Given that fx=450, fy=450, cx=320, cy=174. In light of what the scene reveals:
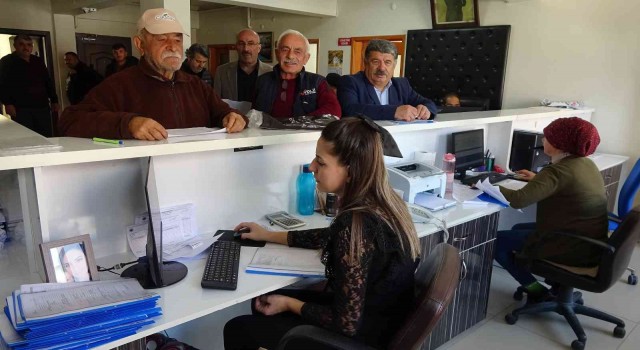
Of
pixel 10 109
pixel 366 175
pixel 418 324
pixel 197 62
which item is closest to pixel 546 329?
pixel 418 324

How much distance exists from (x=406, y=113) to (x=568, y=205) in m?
0.96

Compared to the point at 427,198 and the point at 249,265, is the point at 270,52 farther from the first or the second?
the point at 249,265

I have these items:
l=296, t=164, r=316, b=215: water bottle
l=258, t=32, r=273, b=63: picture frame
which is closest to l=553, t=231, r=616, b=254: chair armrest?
l=296, t=164, r=316, b=215: water bottle

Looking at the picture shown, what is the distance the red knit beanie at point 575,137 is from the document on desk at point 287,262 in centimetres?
144

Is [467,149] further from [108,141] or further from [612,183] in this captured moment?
[108,141]

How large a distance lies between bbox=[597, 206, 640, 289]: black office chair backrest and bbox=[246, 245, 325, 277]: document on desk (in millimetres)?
1510

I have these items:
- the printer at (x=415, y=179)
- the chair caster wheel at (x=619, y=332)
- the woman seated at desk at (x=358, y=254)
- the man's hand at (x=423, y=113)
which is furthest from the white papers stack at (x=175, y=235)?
the chair caster wheel at (x=619, y=332)

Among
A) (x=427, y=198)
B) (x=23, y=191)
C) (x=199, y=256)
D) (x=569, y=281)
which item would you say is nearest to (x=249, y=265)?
(x=199, y=256)

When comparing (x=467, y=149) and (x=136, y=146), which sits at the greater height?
(x=136, y=146)

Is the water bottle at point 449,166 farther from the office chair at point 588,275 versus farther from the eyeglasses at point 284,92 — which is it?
the eyeglasses at point 284,92

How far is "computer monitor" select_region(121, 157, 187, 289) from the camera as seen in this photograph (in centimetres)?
127

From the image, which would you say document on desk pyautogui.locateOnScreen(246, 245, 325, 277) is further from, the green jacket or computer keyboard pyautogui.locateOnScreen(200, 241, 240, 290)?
the green jacket

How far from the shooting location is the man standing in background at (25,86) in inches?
217

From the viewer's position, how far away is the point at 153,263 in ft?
4.44
